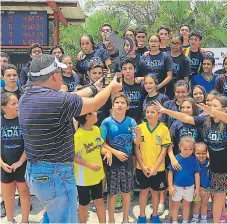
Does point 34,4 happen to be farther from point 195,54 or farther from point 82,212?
point 82,212

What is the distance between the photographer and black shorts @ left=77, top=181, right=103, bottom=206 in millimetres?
4027

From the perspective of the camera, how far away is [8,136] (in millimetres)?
4355

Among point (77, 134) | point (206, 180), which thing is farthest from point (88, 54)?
point (206, 180)

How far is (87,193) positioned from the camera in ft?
13.2

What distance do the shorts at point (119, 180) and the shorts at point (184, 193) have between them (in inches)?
20.7

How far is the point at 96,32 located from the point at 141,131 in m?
12.3

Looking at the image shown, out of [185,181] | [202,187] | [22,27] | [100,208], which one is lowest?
[100,208]

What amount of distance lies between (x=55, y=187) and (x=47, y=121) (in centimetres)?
49

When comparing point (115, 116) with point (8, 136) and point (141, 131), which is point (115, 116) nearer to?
point (141, 131)

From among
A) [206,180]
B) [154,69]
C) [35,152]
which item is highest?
[154,69]

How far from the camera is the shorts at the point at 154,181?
440 cm

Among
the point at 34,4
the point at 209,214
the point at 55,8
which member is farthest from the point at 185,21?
the point at 209,214

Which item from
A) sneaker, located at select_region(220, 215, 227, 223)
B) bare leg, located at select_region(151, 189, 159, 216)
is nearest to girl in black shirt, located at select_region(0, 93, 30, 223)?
bare leg, located at select_region(151, 189, 159, 216)

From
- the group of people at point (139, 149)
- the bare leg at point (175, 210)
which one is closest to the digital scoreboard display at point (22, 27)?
the group of people at point (139, 149)
